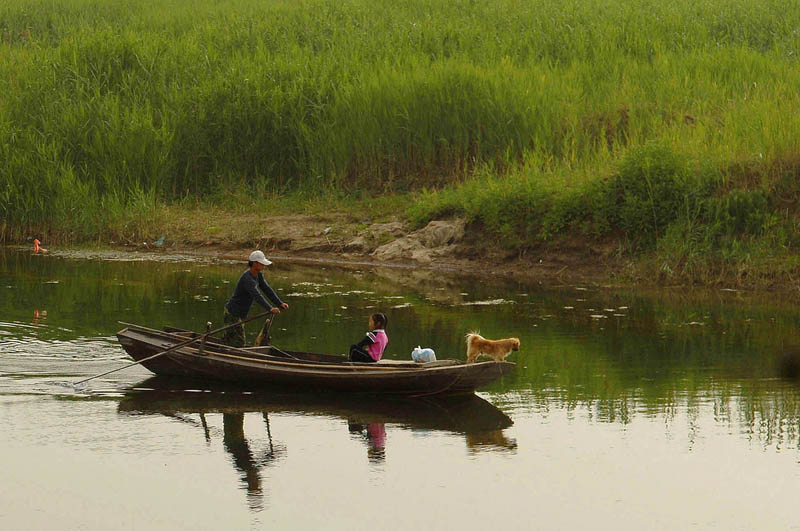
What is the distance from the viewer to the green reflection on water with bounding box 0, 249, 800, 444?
12.5 m

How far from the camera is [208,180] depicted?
2498 centimetres

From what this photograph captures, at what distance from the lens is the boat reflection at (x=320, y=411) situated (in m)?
10.7

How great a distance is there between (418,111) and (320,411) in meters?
12.0

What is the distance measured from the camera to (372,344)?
12492 mm

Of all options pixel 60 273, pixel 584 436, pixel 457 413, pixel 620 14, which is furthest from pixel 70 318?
pixel 620 14

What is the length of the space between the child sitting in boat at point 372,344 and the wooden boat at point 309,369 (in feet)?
0.47

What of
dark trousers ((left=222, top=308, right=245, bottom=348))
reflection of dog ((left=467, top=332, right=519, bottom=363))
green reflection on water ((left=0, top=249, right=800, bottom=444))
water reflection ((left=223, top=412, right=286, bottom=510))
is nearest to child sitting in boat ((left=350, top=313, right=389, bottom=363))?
reflection of dog ((left=467, top=332, right=519, bottom=363))

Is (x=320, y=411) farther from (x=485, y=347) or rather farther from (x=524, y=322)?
(x=524, y=322)

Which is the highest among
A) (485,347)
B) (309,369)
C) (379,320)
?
(379,320)

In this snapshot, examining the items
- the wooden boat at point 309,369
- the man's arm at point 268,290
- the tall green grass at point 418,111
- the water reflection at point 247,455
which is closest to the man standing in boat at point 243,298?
the man's arm at point 268,290

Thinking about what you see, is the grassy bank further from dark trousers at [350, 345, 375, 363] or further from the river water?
dark trousers at [350, 345, 375, 363]

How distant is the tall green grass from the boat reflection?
8.21 metres

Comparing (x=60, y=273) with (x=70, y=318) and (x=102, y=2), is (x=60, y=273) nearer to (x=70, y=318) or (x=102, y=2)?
(x=70, y=318)

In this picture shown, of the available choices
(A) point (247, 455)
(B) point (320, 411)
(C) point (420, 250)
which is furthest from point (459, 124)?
(A) point (247, 455)
